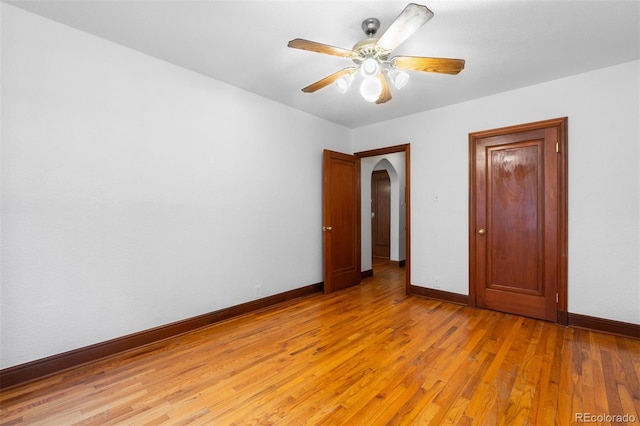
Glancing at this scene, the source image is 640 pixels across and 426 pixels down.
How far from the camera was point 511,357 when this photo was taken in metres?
2.40

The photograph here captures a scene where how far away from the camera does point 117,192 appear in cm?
250

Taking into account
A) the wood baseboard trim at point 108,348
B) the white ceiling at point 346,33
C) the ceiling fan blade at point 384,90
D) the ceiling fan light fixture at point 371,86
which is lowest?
the wood baseboard trim at point 108,348

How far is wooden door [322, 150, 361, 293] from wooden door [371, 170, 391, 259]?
2578mm

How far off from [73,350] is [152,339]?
572 mm

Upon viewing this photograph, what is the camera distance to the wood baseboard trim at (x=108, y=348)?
206cm

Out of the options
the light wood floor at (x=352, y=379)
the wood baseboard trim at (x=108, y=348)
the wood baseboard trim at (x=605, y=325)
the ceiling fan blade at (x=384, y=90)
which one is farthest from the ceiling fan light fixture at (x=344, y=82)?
the wood baseboard trim at (x=605, y=325)

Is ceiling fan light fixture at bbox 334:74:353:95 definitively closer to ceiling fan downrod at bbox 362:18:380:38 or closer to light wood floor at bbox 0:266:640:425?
ceiling fan downrod at bbox 362:18:380:38

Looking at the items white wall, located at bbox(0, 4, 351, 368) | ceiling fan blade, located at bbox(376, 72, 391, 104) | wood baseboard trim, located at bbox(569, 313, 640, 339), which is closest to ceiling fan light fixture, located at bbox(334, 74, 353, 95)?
ceiling fan blade, located at bbox(376, 72, 391, 104)

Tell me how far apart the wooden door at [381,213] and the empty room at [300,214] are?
120 inches

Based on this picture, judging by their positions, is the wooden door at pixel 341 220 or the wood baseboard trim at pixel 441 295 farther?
the wooden door at pixel 341 220

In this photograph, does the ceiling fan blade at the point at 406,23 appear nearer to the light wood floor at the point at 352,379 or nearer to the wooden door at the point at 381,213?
the light wood floor at the point at 352,379

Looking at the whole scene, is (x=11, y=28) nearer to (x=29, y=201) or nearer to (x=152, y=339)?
(x=29, y=201)

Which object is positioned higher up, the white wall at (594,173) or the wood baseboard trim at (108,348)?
the white wall at (594,173)

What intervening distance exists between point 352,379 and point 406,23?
2398 mm
